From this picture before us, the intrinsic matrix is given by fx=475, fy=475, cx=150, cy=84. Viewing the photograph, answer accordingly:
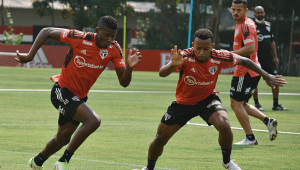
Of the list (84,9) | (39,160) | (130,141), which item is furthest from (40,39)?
(84,9)

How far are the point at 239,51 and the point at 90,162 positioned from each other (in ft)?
10.3

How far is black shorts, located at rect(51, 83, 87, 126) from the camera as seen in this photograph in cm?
558

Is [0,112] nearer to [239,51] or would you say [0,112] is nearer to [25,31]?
[239,51]

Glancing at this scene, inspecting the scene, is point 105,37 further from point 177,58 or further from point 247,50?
point 247,50

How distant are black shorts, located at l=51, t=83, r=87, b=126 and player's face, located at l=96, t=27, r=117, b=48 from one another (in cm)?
71

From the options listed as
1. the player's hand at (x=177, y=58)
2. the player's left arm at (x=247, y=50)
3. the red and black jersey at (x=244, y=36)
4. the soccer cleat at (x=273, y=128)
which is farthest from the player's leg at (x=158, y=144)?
the red and black jersey at (x=244, y=36)

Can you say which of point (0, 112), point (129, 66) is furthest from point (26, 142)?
point (0, 112)

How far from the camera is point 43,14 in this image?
34.3 metres

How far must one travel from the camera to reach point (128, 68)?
5.71 metres

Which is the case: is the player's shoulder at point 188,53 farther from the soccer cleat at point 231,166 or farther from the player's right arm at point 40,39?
the player's right arm at point 40,39

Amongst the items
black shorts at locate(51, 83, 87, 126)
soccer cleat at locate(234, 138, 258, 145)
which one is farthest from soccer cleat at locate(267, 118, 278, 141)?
black shorts at locate(51, 83, 87, 126)

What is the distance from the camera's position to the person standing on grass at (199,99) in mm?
5742

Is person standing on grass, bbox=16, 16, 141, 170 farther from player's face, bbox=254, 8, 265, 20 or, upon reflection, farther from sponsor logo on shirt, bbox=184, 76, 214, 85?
player's face, bbox=254, 8, 265, 20

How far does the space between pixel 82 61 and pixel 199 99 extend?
5.02 ft
